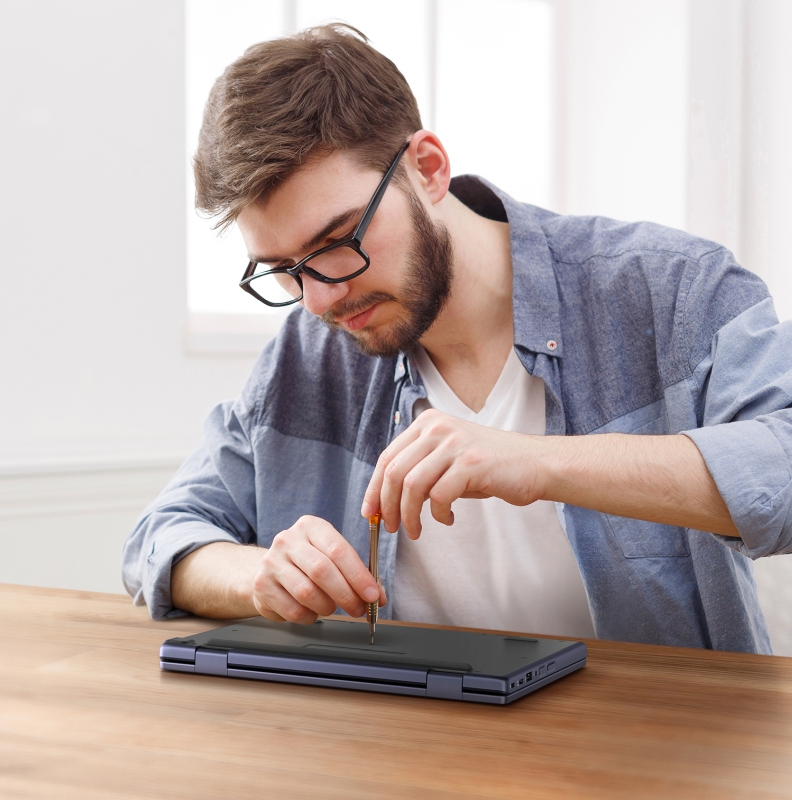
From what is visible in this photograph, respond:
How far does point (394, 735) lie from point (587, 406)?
0.70 meters

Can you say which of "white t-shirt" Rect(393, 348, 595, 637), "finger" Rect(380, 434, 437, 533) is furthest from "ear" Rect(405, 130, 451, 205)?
"finger" Rect(380, 434, 437, 533)

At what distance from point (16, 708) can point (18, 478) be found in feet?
4.89

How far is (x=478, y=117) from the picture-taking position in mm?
3400

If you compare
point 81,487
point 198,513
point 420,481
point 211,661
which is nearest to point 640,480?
point 420,481

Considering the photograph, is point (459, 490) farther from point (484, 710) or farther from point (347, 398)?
point (347, 398)

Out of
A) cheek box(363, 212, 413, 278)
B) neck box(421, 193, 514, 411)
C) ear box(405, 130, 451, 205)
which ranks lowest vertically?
neck box(421, 193, 514, 411)

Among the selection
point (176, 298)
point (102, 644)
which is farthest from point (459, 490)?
point (176, 298)

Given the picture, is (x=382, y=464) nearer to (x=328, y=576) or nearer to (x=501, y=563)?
(x=328, y=576)

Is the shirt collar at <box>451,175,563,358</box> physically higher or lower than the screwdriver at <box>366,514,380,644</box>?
higher

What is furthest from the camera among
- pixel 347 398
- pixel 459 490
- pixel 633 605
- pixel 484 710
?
pixel 347 398

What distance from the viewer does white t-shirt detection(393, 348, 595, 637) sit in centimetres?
133

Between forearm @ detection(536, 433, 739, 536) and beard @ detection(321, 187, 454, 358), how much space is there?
433 millimetres

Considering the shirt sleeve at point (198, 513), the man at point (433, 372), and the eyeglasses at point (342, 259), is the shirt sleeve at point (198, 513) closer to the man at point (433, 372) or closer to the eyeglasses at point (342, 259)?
the man at point (433, 372)

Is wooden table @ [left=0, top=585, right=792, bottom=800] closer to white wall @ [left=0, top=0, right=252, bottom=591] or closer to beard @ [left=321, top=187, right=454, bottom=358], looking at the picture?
beard @ [left=321, top=187, right=454, bottom=358]
